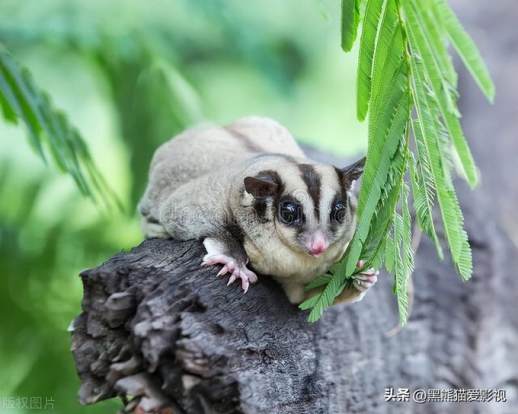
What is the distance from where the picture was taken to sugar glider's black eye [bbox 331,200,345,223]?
3.30 metres

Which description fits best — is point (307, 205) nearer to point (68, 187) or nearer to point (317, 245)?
A: point (317, 245)

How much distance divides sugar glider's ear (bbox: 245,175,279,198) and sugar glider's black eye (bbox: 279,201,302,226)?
0.27ft

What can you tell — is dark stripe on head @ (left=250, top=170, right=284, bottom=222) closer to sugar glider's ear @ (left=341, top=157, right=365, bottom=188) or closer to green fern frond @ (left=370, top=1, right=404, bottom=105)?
sugar glider's ear @ (left=341, top=157, right=365, bottom=188)


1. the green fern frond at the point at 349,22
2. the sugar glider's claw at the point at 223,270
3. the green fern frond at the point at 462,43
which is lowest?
the sugar glider's claw at the point at 223,270

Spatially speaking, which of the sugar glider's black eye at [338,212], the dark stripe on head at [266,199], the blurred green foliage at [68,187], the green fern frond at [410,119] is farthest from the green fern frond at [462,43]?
the blurred green foliage at [68,187]

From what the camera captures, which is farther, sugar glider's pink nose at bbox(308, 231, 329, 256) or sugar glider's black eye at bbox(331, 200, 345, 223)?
A: sugar glider's black eye at bbox(331, 200, 345, 223)

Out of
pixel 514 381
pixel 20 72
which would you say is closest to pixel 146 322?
pixel 20 72

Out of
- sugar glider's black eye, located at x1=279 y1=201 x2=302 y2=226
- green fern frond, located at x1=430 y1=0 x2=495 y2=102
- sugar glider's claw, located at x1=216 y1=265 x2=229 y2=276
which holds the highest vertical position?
green fern frond, located at x1=430 y1=0 x2=495 y2=102

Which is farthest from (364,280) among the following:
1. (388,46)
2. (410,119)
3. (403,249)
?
(388,46)

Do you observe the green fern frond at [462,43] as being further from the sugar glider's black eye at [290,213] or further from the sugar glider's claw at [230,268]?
the sugar glider's claw at [230,268]

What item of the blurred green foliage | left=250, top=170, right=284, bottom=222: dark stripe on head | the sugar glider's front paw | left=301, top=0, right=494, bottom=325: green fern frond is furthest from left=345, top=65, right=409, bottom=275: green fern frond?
the blurred green foliage

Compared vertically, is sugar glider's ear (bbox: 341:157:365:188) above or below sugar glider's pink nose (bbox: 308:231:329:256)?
above

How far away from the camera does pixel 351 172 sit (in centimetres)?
337

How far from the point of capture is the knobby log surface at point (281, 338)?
258cm
